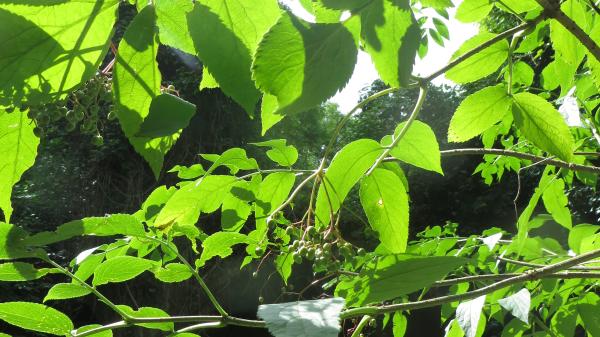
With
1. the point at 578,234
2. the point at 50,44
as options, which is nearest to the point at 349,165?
the point at 50,44

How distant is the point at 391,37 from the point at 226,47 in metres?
0.08

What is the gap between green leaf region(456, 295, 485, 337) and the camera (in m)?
0.61

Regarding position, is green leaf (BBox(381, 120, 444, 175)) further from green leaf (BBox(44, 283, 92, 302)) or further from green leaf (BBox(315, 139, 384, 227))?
green leaf (BBox(44, 283, 92, 302))

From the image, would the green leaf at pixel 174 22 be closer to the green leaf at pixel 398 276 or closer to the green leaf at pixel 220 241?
the green leaf at pixel 398 276

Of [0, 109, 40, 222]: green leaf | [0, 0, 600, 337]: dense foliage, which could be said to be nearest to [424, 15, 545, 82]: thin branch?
[0, 0, 600, 337]: dense foliage

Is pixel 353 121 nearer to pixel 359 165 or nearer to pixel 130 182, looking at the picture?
pixel 130 182

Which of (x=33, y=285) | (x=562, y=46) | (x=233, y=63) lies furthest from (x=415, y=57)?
(x=33, y=285)

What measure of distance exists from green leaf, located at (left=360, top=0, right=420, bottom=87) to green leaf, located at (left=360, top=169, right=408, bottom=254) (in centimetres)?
24

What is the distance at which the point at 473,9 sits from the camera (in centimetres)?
59

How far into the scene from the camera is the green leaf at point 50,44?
0.89 ft

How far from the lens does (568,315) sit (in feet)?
2.96

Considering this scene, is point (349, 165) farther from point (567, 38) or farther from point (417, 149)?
point (567, 38)

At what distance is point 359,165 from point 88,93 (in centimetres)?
23

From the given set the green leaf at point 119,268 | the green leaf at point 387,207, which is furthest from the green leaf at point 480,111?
the green leaf at point 119,268
